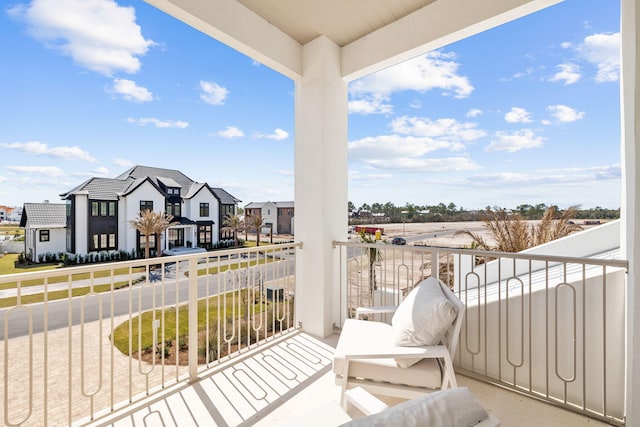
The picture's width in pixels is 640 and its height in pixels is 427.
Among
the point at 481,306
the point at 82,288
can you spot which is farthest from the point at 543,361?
the point at 82,288

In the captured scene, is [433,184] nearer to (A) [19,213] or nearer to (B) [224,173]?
(B) [224,173]

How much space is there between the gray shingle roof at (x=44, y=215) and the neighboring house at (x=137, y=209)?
Result: 4cm

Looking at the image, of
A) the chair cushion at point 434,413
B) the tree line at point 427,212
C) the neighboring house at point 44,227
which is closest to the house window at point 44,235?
the neighboring house at point 44,227

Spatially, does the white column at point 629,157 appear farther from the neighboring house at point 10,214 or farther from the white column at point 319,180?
the neighboring house at point 10,214

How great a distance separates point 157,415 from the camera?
5.86 ft

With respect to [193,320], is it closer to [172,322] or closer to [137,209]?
[172,322]

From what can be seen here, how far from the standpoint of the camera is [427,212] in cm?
319

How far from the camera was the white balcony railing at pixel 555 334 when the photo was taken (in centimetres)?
180

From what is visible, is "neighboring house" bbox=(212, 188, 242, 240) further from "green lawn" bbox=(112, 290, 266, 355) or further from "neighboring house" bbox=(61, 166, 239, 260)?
"green lawn" bbox=(112, 290, 266, 355)

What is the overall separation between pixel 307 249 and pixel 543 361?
2122 mm

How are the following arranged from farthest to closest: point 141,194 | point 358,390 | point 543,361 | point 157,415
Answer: point 141,194 < point 543,361 < point 157,415 < point 358,390

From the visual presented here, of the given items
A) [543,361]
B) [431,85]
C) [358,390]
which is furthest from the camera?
[431,85]

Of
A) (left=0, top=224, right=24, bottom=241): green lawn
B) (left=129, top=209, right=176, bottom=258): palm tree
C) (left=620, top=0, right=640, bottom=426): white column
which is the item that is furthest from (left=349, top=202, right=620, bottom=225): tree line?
(left=0, top=224, right=24, bottom=241): green lawn

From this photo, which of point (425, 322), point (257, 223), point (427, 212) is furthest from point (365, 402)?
point (427, 212)
